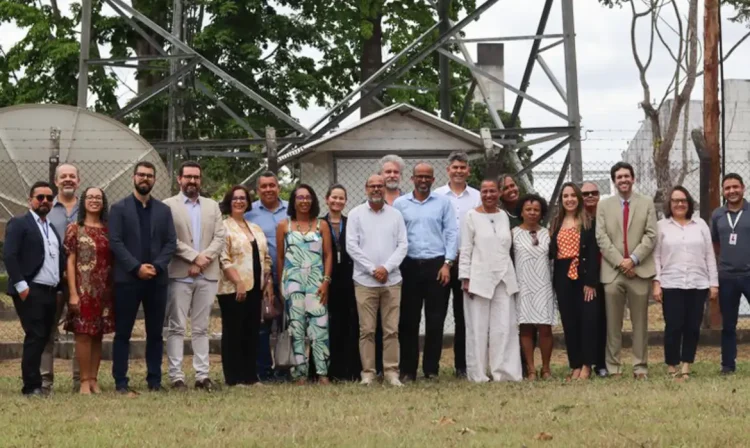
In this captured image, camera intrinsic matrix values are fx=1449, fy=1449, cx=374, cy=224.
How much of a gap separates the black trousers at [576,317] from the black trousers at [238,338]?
2.76m

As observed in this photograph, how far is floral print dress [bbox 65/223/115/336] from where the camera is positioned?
12.0 m

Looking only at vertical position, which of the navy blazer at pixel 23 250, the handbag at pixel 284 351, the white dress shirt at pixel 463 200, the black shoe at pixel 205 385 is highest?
the white dress shirt at pixel 463 200

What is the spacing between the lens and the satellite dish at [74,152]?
16094mm

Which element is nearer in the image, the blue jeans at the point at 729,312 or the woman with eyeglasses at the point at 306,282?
the woman with eyeglasses at the point at 306,282

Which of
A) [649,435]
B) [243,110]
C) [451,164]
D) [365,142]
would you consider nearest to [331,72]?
[243,110]

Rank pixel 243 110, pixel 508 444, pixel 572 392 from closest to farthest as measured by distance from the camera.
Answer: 1. pixel 508 444
2. pixel 572 392
3. pixel 243 110

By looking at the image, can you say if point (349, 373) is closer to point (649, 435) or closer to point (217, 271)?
point (217, 271)

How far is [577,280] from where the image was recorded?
13.1m

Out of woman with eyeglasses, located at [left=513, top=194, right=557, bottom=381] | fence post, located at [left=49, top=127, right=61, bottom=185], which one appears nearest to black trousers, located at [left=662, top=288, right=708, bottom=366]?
woman with eyeglasses, located at [left=513, top=194, right=557, bottom=381]

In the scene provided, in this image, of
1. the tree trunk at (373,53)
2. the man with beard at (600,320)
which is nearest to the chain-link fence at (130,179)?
the man with beard at (600,320)

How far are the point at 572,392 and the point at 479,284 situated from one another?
1.90m

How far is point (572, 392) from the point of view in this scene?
11.3 meters

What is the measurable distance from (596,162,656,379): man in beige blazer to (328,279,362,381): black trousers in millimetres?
2293

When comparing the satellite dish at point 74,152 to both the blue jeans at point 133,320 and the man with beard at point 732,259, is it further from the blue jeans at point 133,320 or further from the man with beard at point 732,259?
the man with beard at point 732,259
